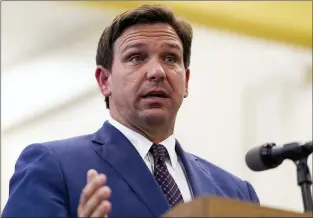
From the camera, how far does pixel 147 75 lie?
6.87 ft

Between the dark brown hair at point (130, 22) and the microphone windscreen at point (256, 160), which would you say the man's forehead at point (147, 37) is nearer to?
the dark brown hair at point (130, 22)

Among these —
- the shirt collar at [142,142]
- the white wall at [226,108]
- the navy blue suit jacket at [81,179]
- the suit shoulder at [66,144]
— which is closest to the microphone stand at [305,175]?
the navy blue suit jacket at [81,179]

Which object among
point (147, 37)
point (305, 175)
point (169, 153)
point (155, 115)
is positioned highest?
point (147, 37)

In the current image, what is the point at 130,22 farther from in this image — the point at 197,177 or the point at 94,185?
the point at 94,185

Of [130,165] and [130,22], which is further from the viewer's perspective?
[130,22]

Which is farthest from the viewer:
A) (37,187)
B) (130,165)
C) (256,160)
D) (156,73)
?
(256,160)

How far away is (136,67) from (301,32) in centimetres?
303

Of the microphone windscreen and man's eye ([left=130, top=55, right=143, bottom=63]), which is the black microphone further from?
man's eye ([left=130, top=55, right=143, bottom=63])

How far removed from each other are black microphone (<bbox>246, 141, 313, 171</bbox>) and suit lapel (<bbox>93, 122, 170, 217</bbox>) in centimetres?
38

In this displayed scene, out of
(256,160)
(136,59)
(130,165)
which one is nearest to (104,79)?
(136,59)

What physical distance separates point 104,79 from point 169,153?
1.07 feet

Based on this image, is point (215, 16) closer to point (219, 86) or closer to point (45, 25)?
point (219, 86)

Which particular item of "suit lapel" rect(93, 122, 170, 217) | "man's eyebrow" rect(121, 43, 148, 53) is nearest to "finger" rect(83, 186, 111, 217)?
"suit lapel" rect(93, 122, 170, 217)

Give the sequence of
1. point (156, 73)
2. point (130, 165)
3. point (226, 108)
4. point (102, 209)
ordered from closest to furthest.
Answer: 1. point (102, 209)
2. point (130, 165)
3. point (156, 73)
4. point (226, 108)
